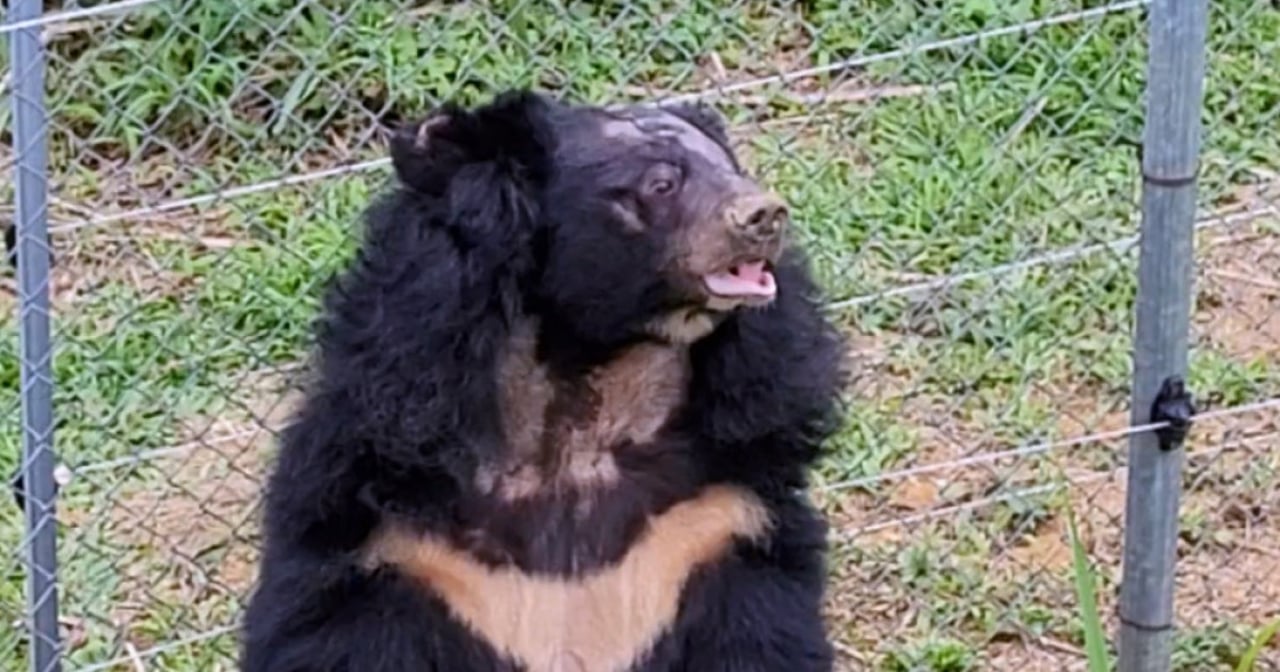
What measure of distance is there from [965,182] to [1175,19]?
1.71 m

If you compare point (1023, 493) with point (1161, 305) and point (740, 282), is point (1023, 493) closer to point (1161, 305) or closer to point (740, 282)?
point (1161, 305)

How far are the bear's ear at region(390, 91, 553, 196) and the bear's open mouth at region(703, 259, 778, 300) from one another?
26 cm

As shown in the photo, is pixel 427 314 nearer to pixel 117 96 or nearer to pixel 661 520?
pixel 661 520

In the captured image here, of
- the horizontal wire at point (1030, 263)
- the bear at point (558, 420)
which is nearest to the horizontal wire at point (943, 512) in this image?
the horizontal wire at point (1030, 263)

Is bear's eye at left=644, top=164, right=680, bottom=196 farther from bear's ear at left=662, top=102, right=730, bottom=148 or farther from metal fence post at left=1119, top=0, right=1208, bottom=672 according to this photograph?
metal fence post at left=1119, top=0, right=1208, bottom=672

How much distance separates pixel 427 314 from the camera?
3729 millimetres

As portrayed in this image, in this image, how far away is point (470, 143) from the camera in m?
3.69

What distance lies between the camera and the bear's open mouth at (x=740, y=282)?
365 cm

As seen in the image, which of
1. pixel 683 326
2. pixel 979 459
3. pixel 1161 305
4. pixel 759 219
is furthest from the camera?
pixel 979 459

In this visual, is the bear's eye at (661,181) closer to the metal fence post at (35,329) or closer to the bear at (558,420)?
the bear at (558,420)

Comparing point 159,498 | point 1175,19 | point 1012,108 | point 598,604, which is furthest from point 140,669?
point 1012,108

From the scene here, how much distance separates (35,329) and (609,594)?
947 millimetres

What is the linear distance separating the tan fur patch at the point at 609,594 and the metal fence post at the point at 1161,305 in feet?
3.05

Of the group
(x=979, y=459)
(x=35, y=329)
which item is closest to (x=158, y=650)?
(x=35, y=329)
